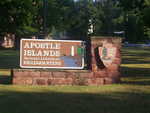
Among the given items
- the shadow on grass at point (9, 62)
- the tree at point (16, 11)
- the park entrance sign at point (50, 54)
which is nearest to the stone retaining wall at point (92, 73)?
the park entrance sign at point (50, 54)

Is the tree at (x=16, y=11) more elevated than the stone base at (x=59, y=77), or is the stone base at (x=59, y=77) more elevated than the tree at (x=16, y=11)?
the tree at (x=16, y=11)

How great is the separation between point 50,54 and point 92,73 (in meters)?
1.57

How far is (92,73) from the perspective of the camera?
1545 centimetres

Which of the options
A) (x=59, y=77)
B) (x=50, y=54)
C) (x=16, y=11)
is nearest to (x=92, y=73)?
(x=59, y=77)

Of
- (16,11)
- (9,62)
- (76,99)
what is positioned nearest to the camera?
(76,99)

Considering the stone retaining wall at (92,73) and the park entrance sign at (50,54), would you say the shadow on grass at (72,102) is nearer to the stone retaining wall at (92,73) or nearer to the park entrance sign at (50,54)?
the stone retaining wall at (92,73)

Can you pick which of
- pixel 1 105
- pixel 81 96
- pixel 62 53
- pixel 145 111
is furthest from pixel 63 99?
pixel 62 53

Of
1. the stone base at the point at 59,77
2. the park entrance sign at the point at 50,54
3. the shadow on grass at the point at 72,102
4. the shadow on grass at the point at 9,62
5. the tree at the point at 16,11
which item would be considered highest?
the tree at the point at 16,11

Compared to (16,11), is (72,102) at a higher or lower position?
lower

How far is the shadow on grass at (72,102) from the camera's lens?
10.4 metres

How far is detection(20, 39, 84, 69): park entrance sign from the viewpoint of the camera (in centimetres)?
1555

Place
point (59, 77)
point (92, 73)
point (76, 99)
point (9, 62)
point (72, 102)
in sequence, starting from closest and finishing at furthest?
point (72, 102) → point (76, 99) → point (59, 77) → point (92, 73) → point (9, 62)

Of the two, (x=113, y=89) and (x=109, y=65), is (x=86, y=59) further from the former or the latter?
(x=113, y=89)

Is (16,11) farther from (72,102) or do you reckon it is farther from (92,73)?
(72,102)
